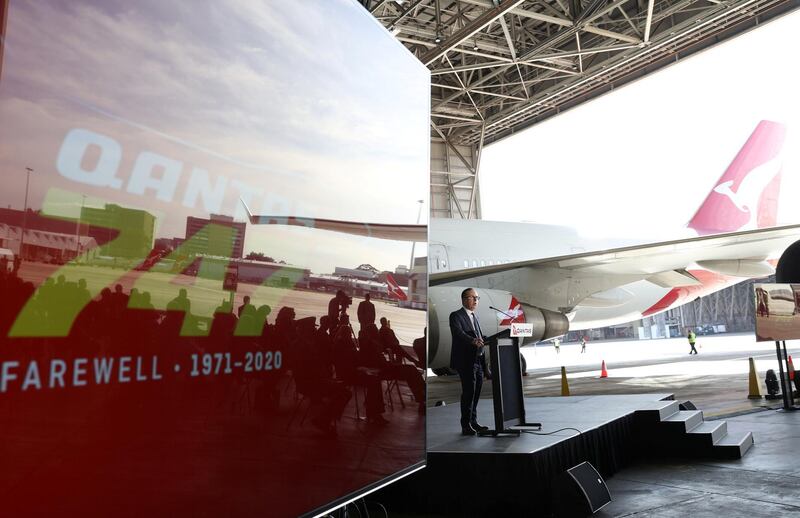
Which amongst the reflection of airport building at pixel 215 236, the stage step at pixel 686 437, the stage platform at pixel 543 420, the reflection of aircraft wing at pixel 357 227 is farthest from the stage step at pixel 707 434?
the reflection of airport building at pixel 215 236

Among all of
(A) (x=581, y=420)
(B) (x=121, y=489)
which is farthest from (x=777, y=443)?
(B) (x=121, y=489)

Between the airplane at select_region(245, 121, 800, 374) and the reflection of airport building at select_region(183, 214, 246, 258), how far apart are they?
6.45m

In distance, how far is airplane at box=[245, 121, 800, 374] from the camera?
30.0 feet

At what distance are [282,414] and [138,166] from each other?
783 millimetres

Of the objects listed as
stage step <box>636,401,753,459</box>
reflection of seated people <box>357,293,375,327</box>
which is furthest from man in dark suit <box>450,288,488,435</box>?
reflection of seated people <box>357,293,375,327</box>

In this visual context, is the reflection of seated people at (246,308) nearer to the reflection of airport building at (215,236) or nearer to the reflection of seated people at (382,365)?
the reflection of airport building at (215,236)

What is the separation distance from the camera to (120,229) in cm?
123

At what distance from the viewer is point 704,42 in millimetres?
13781

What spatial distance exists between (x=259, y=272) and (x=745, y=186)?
597 inches

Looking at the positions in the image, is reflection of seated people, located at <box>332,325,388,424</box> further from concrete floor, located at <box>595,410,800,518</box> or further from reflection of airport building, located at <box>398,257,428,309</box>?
concrete floor, located at <box>595,410,800,518</box>

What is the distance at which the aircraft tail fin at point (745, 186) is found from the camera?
547 inches

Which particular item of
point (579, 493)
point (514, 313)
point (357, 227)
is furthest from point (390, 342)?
point (514, 313)

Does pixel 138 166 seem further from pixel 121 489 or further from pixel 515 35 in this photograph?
pixel 515 35

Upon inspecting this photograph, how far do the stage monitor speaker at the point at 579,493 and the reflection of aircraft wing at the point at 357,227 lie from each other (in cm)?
166
